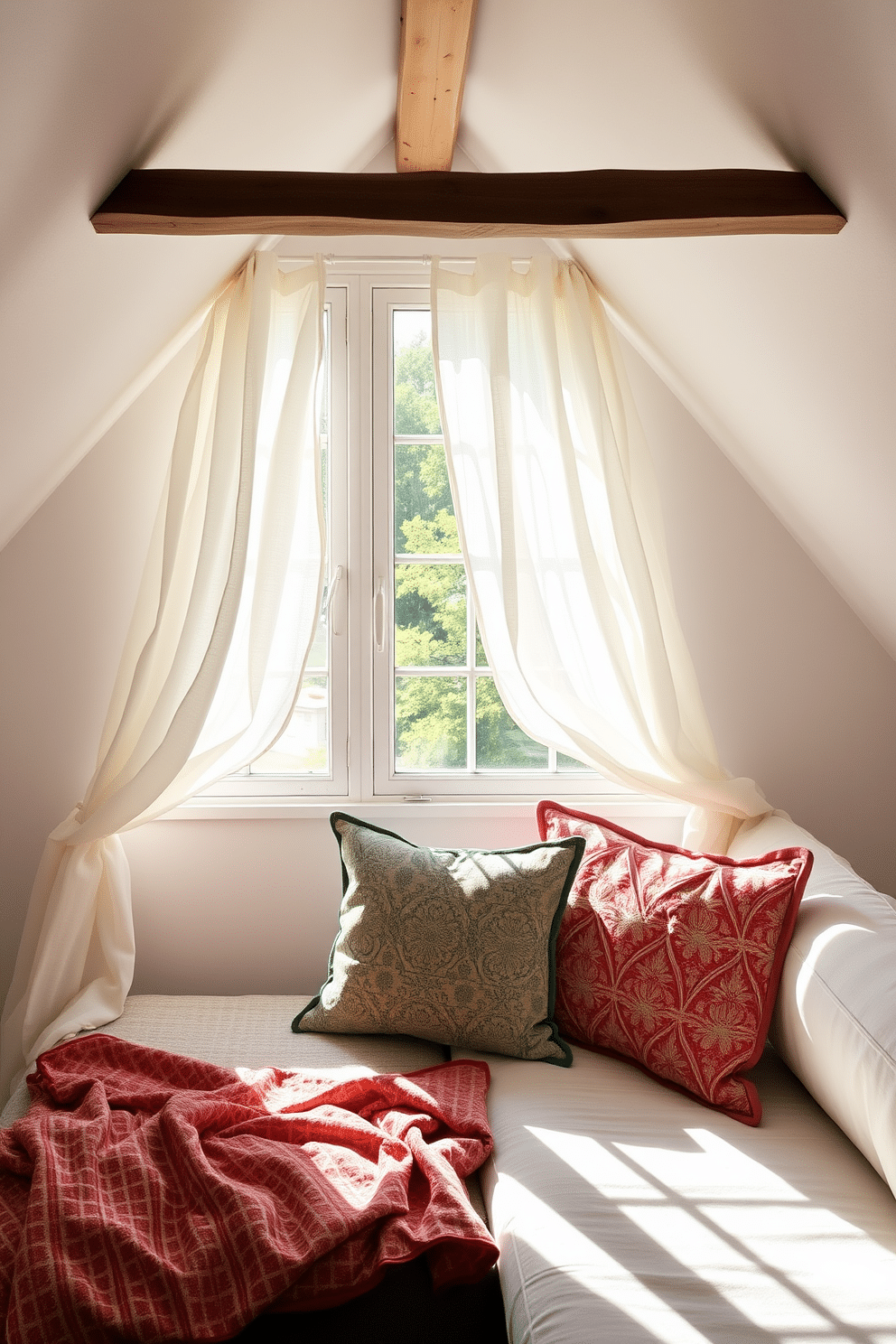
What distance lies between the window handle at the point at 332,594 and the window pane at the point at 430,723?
230 millimetres

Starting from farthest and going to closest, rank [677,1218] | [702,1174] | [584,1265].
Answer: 1. [702,1174]
2. [677,1218]
3. [584,1265]

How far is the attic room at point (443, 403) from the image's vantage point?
1.63 m

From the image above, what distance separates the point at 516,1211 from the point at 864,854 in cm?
157

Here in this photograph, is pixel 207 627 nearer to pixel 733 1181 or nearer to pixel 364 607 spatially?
pixel 364 607

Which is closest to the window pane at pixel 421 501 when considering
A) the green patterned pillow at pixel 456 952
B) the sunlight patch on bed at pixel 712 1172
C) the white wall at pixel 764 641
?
the white wall at pixel 764 641

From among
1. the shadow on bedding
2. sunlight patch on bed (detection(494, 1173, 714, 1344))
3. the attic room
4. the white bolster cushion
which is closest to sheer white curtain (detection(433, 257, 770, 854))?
the attic room

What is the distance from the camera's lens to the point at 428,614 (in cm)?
271

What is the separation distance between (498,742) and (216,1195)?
146cm

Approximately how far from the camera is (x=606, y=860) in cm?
219

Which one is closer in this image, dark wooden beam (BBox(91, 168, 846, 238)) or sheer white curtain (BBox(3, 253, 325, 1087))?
dark wooden beam (BBox(91, 168, 846, 238))

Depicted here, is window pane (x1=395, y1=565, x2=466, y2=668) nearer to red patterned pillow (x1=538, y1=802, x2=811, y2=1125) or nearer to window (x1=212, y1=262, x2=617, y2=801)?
window (x1=212, y1=262, x2=617, y2=801)

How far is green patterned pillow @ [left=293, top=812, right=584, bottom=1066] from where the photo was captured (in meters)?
2.06

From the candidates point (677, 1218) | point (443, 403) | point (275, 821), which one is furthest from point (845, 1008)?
point (443, 403)

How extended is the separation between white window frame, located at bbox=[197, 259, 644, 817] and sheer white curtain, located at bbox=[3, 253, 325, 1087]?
0.84ft
